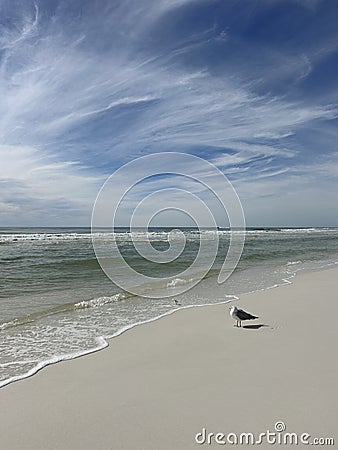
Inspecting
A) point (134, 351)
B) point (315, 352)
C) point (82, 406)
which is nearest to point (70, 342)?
point (134, 351)

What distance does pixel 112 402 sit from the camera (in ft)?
12.5

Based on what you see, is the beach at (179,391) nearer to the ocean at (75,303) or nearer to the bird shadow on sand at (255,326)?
the bird shadow on sand at (255,326)

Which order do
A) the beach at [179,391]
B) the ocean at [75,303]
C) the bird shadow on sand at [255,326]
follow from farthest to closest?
the bird shadow on sand at [255,326]
the ocean at [75,303]
the beach at [179,391]

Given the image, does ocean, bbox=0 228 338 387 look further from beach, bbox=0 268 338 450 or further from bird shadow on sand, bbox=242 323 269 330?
bird shadow on sand, bbox=242 323 269 330

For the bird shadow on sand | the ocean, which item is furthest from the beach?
the ocean

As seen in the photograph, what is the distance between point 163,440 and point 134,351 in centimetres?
240

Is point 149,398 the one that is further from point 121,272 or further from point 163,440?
point 121,272

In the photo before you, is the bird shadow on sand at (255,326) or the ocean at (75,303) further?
the bird shadow on sand at (255,326)

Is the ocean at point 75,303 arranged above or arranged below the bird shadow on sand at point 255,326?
below

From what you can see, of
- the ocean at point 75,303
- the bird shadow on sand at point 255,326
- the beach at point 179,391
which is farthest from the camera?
the bird shadow on sand at point 255,326

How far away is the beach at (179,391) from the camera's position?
324 centimetres

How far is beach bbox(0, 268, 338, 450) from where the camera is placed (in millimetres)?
3236

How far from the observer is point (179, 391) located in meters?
3.99

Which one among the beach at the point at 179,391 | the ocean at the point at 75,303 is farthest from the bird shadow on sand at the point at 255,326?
the ocean at the point at 75,303
